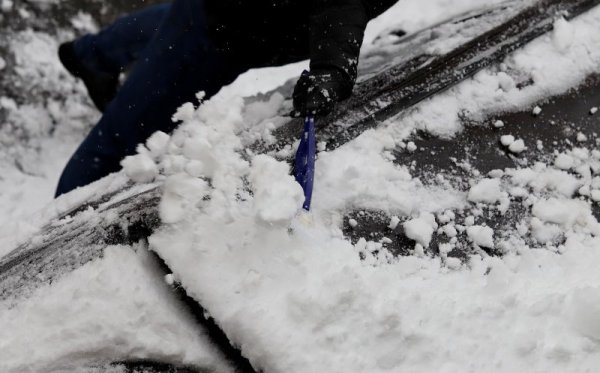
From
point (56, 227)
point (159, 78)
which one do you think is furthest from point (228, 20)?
point (56, 227)

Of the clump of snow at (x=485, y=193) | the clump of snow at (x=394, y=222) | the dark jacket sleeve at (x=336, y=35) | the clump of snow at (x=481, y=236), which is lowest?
the clump of snow at (x=481, y=236)

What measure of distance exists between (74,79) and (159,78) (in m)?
1.03

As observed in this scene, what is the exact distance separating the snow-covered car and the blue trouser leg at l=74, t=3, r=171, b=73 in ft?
2.44

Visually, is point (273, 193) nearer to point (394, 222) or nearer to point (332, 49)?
point (394, 222)

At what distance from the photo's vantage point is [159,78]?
1.66 m

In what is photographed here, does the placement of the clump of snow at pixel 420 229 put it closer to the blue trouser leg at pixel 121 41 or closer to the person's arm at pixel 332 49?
the person's arm at pixel 332 49

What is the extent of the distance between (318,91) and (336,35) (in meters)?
0.17

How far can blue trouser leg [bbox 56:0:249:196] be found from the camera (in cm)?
159

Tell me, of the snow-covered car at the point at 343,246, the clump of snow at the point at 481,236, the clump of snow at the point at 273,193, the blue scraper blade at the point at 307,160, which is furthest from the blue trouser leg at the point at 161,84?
the clump of snow at the point at 481,236

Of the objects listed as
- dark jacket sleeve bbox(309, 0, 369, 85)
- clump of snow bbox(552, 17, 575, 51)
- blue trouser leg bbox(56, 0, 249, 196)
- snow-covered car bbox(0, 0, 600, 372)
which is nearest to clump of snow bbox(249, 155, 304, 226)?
snow-covered car bbox(0, 0, 600, 372)

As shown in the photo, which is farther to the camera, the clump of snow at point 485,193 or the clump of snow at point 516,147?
the clump of snow at point 516,147

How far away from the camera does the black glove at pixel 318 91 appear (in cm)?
128

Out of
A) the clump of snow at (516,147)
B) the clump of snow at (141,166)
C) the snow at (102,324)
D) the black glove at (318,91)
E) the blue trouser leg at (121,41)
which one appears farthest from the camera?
the blue trouser leg at (121,41)

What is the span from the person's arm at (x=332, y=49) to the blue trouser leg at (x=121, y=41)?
0.91 meters
